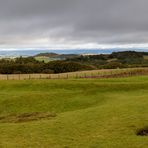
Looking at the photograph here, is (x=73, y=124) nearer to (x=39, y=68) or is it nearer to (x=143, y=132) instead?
(x=143, y=132)

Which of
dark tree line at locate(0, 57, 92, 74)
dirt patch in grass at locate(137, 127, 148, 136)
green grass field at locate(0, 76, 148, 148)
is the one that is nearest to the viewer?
green grass field at locate(0, 76, 148, 148)

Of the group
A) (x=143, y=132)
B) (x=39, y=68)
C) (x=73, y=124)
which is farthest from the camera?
(x=39, y=68)

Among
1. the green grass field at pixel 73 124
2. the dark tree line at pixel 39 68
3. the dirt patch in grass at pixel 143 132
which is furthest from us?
the dark tree line at pixel 39 68

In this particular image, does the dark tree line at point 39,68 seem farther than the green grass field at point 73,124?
Yes

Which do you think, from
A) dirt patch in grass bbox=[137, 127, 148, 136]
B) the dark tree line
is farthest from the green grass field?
the dark tree line

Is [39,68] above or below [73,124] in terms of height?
above

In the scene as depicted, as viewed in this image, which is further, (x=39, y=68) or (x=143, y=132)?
(x=39, y=68)

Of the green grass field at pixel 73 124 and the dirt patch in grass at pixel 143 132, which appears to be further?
the dirt patch in grass at pixel 143 132

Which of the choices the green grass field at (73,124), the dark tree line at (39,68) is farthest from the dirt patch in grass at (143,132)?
the dark tree line at (39,68)

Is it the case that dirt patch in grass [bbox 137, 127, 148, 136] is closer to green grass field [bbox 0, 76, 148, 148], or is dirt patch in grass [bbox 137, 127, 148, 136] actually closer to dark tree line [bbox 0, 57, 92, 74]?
green grass field [bbox 0, 76, 148, 148]

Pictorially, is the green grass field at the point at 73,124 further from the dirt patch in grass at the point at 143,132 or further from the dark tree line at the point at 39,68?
the dark tree line at the point at 39,68

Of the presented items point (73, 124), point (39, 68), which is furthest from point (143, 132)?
point (39, 68)

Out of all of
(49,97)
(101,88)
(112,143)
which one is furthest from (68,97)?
(112,143)

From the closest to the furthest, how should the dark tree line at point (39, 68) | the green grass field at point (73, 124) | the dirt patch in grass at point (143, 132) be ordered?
the green grass field at point (73, 124) < the dirt patch in grass at point (143, 132) < the dark tree line at point (39, 68)
